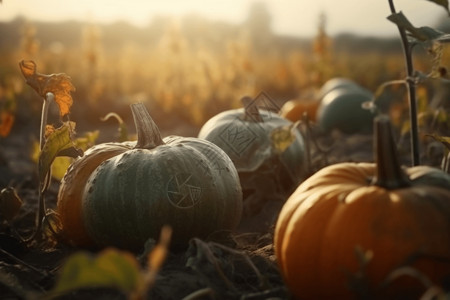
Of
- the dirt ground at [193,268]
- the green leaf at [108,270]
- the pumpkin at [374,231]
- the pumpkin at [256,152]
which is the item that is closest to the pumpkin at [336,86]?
Result: the pumpkin at [256,152]

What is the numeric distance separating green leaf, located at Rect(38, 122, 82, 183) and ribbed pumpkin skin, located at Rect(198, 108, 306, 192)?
127cm

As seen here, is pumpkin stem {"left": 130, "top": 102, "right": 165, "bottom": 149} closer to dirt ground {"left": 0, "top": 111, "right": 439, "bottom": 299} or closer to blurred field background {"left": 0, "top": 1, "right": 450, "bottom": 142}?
dirt ground {"left": 0, "top": 111, "right": 439, "bottom": 299}

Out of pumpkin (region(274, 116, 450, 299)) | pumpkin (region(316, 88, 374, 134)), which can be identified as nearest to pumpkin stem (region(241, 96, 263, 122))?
pumpkin (region(274, 116, 450, 299))

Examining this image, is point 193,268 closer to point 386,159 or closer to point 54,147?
point 386,159

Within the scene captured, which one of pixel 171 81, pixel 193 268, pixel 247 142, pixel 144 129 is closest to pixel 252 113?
pixel 247 142

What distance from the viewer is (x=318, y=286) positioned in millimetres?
2025

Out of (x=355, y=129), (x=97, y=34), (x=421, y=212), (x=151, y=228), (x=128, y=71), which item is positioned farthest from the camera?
(x=128, y=71)

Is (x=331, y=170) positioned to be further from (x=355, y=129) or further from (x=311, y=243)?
(x=355, y=129)

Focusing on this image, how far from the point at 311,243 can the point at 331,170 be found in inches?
14.6

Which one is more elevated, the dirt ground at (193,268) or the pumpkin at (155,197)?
the pumpkin at (155,197)

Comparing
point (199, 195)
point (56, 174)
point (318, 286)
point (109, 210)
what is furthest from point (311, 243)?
point (56, 174)

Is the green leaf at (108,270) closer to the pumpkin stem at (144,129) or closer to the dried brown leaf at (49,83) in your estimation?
the pumpkin stem at (144,129)

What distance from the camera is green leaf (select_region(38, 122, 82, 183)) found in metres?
2.81

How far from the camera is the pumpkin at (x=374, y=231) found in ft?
6.18
